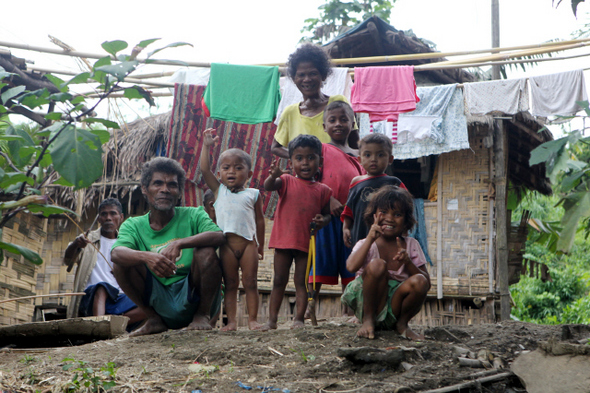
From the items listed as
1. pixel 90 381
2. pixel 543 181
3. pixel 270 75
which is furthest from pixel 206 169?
pixel 543 181

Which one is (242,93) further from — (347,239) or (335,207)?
(347,239)

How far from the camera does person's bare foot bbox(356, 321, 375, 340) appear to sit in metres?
3.15

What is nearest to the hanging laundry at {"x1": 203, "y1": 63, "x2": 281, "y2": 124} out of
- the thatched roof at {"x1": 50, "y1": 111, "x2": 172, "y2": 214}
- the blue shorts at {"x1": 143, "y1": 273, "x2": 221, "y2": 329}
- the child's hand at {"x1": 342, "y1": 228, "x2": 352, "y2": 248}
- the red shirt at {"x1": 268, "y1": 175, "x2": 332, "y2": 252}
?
the thatched roof at {"x1": 50, "y1": 111, "x2": 172, "y2": 214}

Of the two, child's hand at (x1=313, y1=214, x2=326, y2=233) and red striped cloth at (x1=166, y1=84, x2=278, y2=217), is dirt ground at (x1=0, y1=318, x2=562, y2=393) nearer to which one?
child's hand at (x1=313, y1=214, x2=326, y2=233)

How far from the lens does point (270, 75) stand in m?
6.35

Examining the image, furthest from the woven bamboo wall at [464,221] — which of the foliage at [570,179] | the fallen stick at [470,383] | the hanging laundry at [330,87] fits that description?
the fallen stick at [470,383]

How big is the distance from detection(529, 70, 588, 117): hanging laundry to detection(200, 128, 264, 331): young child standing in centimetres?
399

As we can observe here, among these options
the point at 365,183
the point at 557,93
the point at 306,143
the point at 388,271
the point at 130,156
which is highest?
the point at 557,93

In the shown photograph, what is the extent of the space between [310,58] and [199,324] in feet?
7.67

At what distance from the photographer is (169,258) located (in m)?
3.64

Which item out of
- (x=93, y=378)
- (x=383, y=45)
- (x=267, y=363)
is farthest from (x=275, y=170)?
(x=383, y=45)

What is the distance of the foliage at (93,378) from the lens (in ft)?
8.32

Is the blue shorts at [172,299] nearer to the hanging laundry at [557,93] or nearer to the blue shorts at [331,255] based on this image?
the blue shorts at [331,255]

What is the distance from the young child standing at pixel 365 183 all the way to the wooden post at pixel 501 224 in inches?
150
